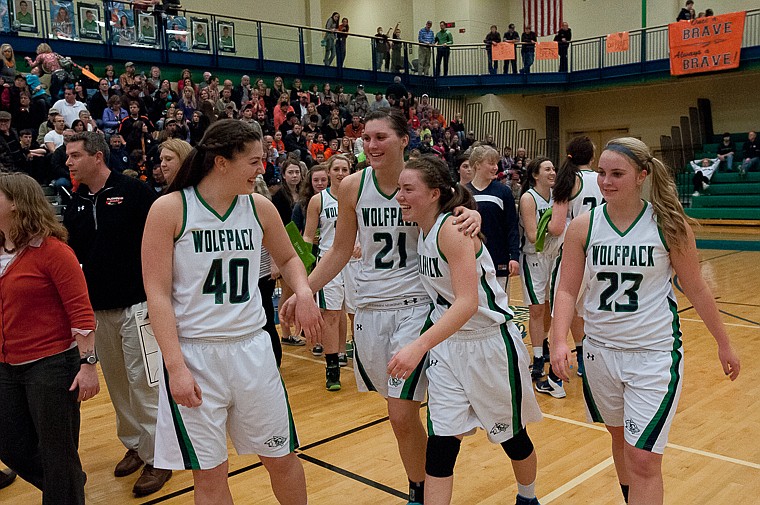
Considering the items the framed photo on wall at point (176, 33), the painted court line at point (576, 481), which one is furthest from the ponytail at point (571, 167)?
the framed photo on wall at point (176, 33)

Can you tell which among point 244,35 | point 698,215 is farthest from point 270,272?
point 698,215

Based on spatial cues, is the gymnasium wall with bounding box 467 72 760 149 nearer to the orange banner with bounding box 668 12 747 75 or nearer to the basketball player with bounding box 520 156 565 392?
the orange banner with bounding box 668 12 747 75

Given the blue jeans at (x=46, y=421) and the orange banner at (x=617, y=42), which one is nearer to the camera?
the blue jeans at (x=46, y=421)

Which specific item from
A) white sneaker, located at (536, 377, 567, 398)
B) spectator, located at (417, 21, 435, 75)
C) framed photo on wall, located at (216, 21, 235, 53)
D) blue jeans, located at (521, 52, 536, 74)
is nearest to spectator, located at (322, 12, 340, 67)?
framed photo on wall, located at (216, 21, 235, 53)

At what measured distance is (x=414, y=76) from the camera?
22875mm

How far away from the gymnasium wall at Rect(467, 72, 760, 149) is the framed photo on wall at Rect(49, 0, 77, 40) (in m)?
14.0

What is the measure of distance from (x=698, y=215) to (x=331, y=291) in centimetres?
1543

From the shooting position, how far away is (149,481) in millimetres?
3934

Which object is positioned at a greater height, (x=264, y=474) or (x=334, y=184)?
(x=334, y=184)

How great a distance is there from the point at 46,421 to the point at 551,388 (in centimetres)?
384

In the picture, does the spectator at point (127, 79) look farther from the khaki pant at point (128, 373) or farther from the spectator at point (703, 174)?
the spectator at point (703, 174)

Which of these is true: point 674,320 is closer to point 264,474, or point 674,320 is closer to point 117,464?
point 264,474

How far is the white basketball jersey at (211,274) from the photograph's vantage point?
255 cm

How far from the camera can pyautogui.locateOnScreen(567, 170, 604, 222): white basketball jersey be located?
529 centimetres
